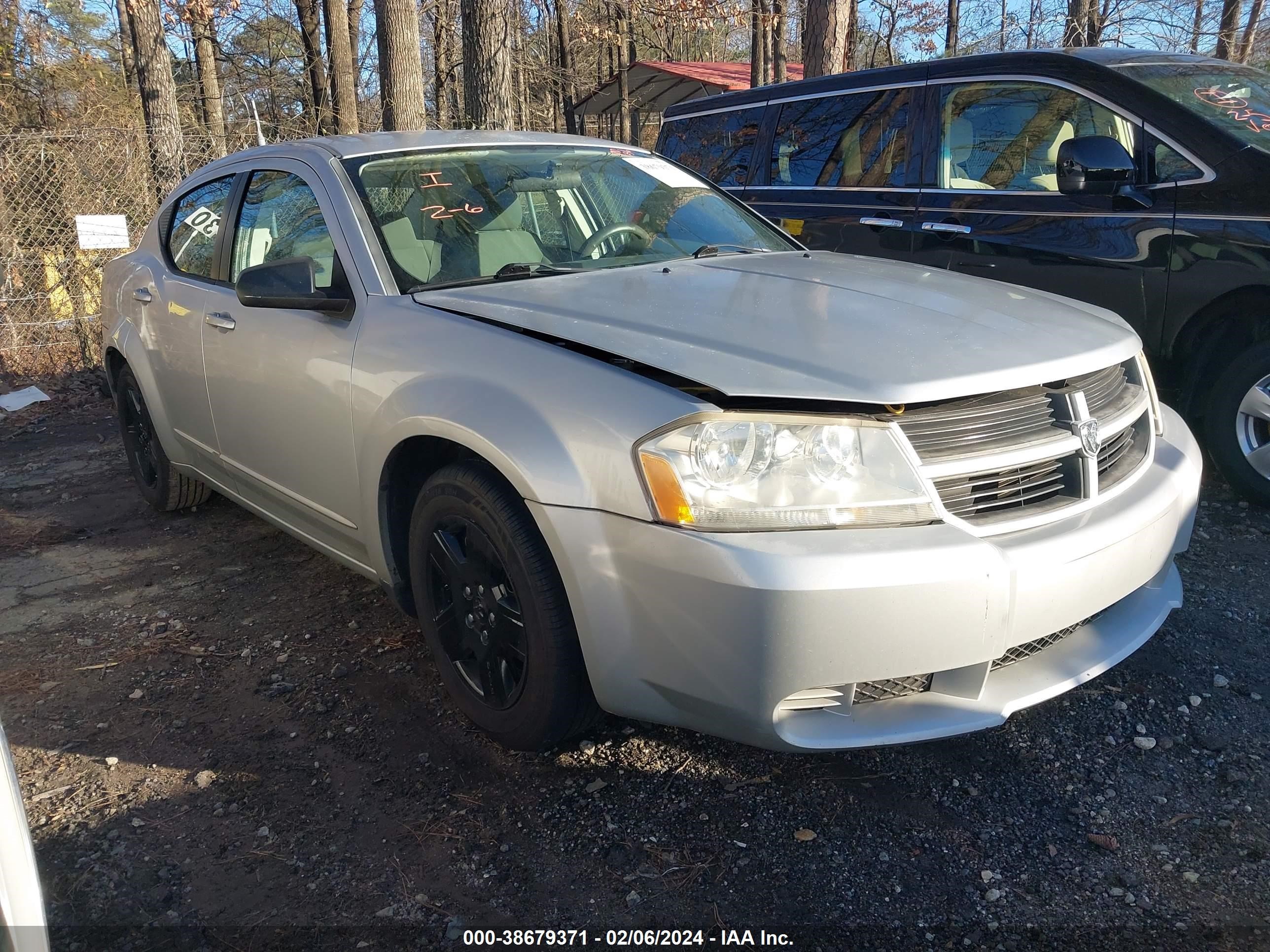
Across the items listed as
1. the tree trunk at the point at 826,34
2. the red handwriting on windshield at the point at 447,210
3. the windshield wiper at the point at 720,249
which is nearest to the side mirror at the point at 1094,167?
the windshield wiper at the point at 720,249

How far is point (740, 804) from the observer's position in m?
2.48

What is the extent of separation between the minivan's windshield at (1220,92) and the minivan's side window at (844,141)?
3.85 ft

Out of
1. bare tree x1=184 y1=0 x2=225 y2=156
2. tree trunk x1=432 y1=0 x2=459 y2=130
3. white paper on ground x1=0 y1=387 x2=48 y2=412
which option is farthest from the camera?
tree trunk x1=432 y1=0 x2=459 y2=130

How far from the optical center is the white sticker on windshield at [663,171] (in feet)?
12.6

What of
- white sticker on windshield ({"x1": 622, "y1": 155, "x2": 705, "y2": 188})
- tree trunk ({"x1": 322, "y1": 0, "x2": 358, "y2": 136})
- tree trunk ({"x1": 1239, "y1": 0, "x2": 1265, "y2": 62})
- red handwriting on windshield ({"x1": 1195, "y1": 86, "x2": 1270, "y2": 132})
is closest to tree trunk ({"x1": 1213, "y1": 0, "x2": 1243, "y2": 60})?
tree trunk ({"x1": 1239, "y1": 0, "x2": 1265, "y2": 62})

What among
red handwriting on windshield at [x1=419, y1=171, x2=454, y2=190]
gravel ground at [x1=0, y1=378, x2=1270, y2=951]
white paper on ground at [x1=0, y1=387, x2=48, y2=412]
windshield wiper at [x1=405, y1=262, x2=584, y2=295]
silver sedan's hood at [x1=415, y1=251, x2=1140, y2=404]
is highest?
red handwriting on windshield at [x1=419, y1=171, x2=454, y2=190]

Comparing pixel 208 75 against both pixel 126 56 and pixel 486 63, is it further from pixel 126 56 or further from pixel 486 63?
pixel 486 63

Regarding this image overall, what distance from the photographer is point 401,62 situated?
31.2 ft

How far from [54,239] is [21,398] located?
1.96m

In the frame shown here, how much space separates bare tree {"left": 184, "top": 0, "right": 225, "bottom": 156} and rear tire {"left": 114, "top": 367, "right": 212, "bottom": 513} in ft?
38.7

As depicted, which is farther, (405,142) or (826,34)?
(826,34)

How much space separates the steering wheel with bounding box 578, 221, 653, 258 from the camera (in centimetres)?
331

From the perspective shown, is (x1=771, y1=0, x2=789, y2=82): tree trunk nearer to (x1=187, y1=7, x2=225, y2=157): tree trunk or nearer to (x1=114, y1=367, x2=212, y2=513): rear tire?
(x1=187, y1=7, x2=225, y2=157): tree trunk

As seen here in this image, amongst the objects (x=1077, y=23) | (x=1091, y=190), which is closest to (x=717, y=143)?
(x=1091, y=190)
